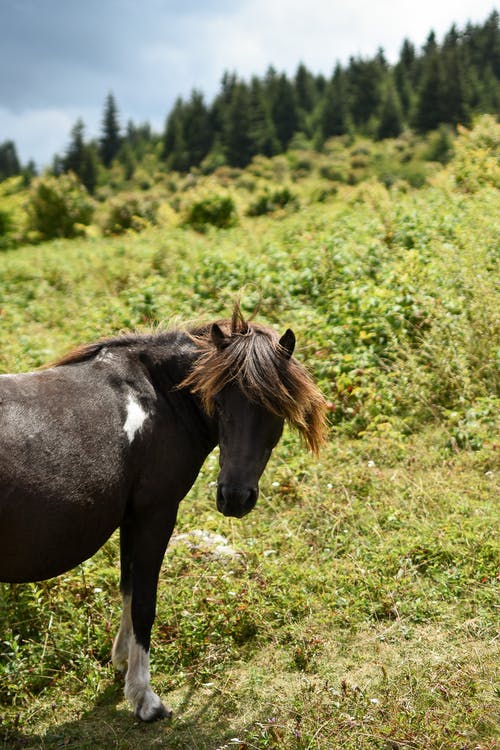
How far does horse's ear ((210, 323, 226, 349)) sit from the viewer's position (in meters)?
3.46

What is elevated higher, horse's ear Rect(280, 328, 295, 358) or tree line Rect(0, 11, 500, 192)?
tree line Rect(0, 11, 500, 192)

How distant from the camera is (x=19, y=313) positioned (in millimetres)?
11641

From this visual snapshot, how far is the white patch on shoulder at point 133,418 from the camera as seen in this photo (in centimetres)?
340

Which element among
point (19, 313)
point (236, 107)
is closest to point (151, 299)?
point (19, 313)

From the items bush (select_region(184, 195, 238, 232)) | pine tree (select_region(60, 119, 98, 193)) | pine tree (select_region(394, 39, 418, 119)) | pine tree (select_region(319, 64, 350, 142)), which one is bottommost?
bush (select_region(184, 195, 238, 232))

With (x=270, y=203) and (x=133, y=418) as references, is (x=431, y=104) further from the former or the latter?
(x=133, y=418)

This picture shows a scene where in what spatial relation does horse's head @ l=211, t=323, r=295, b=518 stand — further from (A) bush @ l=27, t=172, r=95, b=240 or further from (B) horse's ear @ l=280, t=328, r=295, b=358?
(A) bush @ l=27, t=172, r=95, b=240

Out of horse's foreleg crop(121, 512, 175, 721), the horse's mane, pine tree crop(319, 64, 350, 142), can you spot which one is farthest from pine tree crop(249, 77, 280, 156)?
horse's foreleg crop(121, 512, 175, 721)

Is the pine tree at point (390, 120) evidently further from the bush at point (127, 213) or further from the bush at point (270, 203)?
the bush at point (127, 213)

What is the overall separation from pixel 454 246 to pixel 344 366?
3.10m

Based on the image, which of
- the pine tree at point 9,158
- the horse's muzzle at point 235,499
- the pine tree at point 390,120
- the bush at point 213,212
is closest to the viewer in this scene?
the horse's muzzle at point 235,499

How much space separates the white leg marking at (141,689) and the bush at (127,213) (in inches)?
875

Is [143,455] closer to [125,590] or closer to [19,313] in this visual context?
[125,590]

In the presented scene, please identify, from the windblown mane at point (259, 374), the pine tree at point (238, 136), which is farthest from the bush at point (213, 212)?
the pine tree at point (238, 136)
